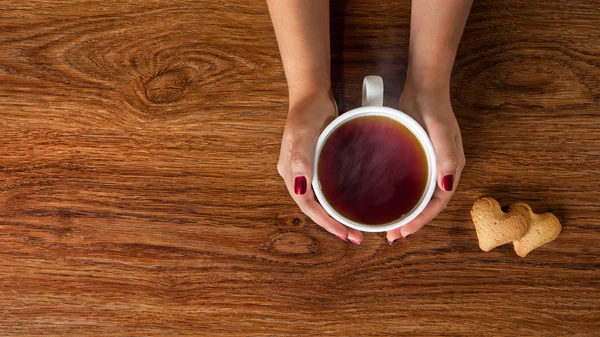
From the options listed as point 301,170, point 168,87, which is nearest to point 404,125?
point 301,170

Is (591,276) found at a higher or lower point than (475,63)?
lower

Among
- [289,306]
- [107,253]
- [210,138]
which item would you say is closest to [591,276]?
[289,306]

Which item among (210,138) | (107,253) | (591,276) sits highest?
(210,138)

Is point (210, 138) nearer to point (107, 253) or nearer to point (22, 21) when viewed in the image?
point (107, 253)

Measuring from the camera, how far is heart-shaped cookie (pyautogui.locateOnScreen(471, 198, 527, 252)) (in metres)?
0.73

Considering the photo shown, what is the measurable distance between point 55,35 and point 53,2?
0.05 metres

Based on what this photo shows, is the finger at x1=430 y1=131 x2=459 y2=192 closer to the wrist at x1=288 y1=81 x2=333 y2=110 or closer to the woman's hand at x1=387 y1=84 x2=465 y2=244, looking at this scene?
the woman's hand at x1=387 y1=84 x2=465 y2=244

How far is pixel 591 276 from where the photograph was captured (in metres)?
0.78

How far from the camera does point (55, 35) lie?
0.79 m

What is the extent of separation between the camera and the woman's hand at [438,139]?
0.64 metres

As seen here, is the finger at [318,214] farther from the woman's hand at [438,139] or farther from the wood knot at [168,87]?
the wood knot at [168,87]

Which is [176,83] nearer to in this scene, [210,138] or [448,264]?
[210,138]

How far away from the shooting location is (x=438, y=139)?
659 mm

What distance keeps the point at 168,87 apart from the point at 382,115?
34cm
